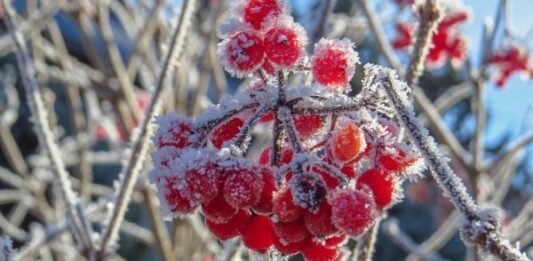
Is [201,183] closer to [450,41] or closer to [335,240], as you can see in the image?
[335,240]

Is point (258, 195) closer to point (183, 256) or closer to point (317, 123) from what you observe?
point (317, 123)

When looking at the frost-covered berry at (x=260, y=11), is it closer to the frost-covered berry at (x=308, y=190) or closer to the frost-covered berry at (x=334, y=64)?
the frost-covered berry at (x=334, y=64)

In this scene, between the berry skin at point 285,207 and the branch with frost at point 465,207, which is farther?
the berry skin at point 285,207

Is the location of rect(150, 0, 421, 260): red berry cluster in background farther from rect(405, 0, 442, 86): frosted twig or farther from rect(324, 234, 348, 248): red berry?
rect(405, 0, 442, 86): frosted twig

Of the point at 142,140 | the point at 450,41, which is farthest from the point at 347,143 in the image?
the point at 450,41

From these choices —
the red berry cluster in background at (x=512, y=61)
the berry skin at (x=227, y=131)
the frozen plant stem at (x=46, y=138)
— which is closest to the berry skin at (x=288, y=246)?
the berry skin at (x=227, y=131)

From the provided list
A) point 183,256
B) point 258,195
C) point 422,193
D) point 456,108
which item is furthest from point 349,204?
point 456,108
